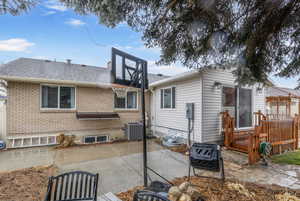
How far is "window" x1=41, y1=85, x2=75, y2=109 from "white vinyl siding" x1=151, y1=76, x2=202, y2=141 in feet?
14.1

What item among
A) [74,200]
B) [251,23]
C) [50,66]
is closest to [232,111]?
[251,23]

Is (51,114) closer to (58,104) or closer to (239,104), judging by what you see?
(58,104)

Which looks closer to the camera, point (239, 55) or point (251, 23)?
point (251, 23)

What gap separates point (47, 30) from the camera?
19.4 ft

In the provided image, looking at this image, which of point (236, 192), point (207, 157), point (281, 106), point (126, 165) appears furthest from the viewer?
point (281, 106)

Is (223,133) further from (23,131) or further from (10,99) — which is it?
(10,99)

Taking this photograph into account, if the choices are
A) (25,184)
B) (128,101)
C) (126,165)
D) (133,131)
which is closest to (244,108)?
(133,131)

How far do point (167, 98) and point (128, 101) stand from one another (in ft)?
7.49

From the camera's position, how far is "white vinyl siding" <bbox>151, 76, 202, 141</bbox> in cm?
604

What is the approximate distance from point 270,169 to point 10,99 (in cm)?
930

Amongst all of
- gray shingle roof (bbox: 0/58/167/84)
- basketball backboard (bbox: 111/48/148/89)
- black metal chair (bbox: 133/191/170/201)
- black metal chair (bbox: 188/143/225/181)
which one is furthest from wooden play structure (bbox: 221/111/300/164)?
gray shingle roof (bbox: 0/58/167/84)

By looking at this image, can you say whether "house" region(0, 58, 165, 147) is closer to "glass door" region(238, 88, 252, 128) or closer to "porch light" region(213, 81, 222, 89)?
"porch light" region(213, 81, 222, 89)

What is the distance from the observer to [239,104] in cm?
669

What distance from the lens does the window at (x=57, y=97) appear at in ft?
22.7
